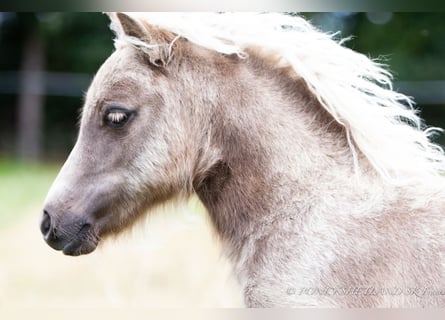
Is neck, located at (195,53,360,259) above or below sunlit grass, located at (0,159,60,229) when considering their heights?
above

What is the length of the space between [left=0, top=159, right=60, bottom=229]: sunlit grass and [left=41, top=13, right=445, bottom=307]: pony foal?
1735 mm

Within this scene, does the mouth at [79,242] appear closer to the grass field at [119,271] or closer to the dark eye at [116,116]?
the grass field at [119,271]

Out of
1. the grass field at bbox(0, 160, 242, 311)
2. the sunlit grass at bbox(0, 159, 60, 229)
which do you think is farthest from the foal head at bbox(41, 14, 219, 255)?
the sunlit grass at bbox(0, 159, 60, 229)

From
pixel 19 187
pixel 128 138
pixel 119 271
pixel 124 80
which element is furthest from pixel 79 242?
pixel 19 187

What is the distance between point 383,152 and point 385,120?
0.09 m

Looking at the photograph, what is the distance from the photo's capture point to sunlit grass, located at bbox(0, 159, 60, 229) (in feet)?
10.5

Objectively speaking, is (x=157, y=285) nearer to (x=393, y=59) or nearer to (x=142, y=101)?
(x=142, y=101)

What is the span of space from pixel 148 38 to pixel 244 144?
0.33 metres

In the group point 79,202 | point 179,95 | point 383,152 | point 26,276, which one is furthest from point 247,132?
point 26,276

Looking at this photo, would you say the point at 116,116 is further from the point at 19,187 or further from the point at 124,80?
the point at 19,187

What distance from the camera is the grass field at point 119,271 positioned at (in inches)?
73.4

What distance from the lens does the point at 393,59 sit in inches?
138

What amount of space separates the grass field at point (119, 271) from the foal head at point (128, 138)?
17cm

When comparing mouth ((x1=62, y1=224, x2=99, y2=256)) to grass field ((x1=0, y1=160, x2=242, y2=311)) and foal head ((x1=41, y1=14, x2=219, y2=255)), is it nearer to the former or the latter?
foal head ((x1=41, y1=14, x2=219, y2=255))
